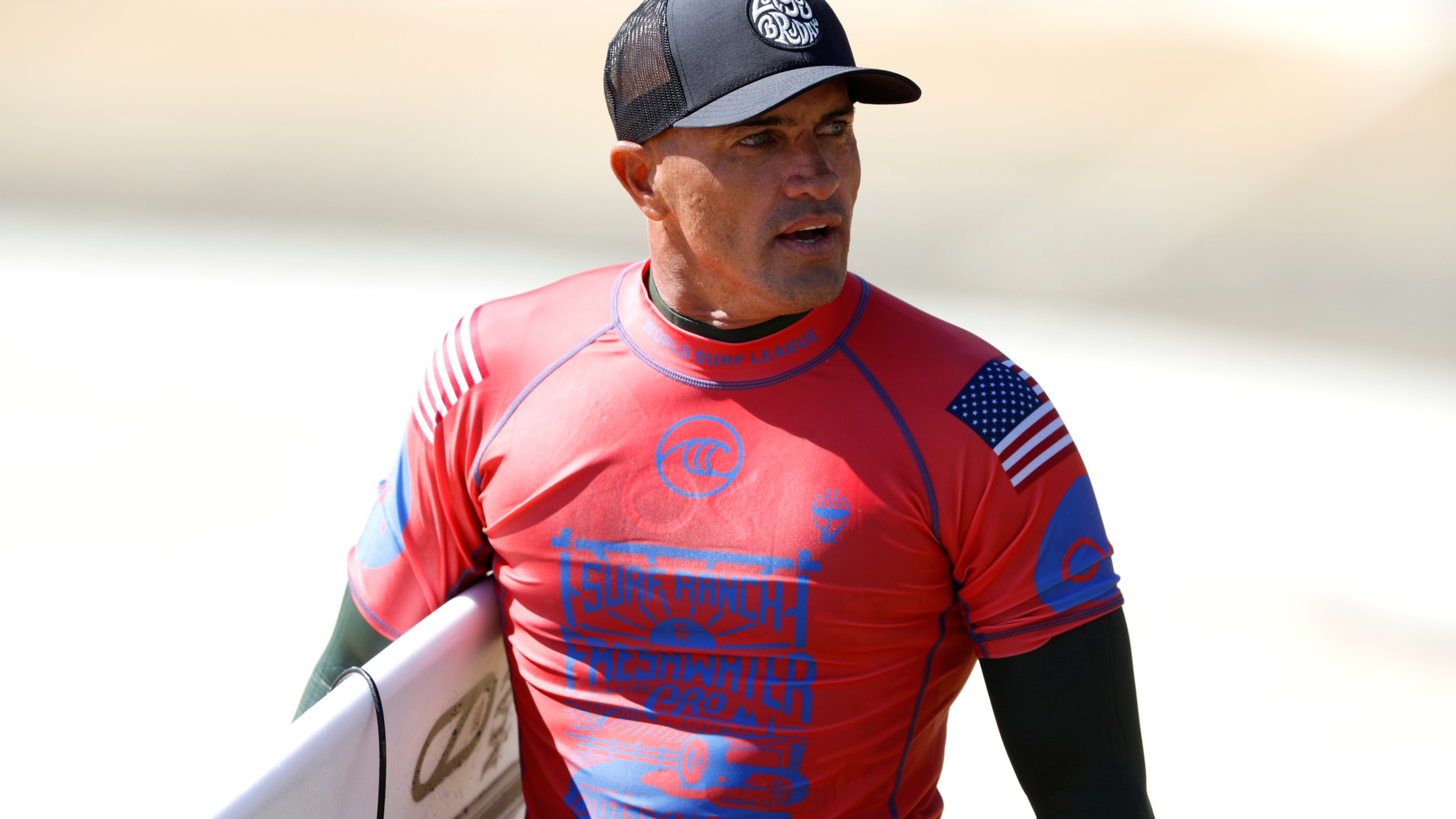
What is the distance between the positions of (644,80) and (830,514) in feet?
1.89

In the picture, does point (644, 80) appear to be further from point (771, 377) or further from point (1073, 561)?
point (1073, 561)

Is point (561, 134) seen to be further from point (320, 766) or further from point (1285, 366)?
point (320, 766)

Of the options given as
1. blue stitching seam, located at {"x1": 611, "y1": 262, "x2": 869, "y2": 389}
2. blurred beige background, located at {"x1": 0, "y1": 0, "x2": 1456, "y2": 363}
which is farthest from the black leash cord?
blurred beige background, located at {"x1": 0, "y1": 0, "x2": 1456, "y2": 363}

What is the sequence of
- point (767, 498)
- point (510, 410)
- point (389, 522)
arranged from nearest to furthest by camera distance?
point (767, 498), point (510, 410), point (389, 522)

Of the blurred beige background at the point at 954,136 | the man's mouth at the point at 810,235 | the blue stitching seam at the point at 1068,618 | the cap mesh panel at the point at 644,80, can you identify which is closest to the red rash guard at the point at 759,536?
the blue stitching seam at the point at 1068,618

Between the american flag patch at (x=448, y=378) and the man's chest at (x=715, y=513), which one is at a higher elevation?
the american flag patch at (x=448, y=378)

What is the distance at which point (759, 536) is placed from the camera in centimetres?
166

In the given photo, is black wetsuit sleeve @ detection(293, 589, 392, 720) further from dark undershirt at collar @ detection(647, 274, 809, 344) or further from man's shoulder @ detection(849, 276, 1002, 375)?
man's shoulder @ detection(849, 276, 1002, 375)

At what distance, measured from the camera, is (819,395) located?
1.71m

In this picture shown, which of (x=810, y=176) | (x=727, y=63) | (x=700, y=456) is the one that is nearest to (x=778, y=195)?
(x=810, y=176)

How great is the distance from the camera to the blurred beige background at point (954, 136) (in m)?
7.40

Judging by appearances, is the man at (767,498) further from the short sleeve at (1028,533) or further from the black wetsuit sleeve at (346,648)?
the black wetsuit sleeve at (346,648)

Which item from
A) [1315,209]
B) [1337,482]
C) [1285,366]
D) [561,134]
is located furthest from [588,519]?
[561,134]

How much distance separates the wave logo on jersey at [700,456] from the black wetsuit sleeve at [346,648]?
0.55 m
